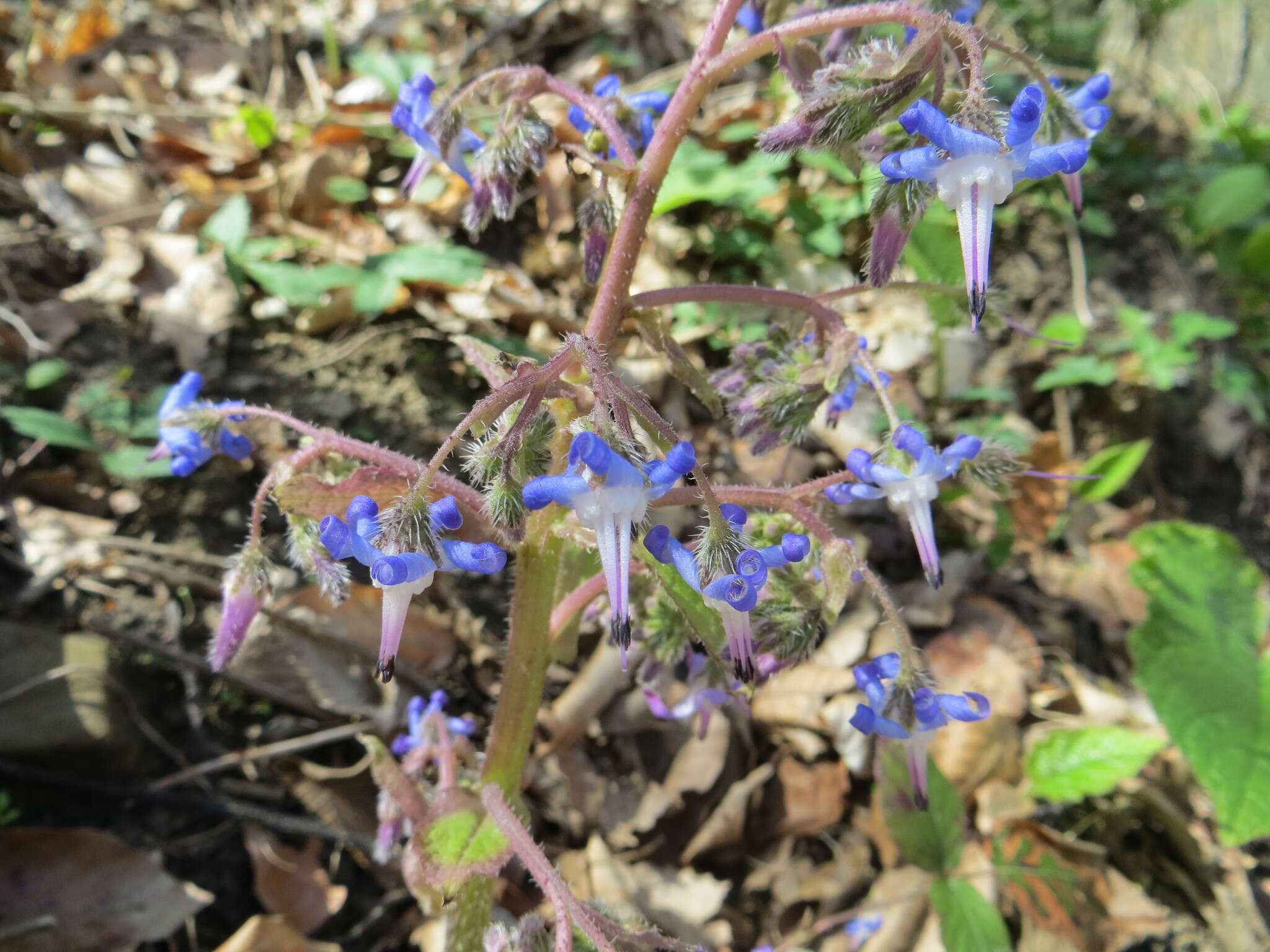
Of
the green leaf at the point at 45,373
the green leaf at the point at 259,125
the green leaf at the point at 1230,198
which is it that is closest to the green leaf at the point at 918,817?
the green leaf at the point at 45,373

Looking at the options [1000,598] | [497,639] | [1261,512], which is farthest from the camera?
[1261,512]

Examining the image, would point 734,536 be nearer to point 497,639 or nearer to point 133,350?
point 497,639

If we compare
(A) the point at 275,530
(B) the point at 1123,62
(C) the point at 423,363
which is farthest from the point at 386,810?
(B) the point at 1123,62

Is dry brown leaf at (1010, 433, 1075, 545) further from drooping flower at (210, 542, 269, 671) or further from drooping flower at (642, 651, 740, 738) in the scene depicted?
drooping flower at (210, 542, 269, 671)

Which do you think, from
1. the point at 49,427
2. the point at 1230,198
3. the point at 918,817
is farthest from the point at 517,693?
the point at 1230,198

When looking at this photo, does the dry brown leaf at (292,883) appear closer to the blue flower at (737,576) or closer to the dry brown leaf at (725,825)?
the dry brown leaf at (725,825)
